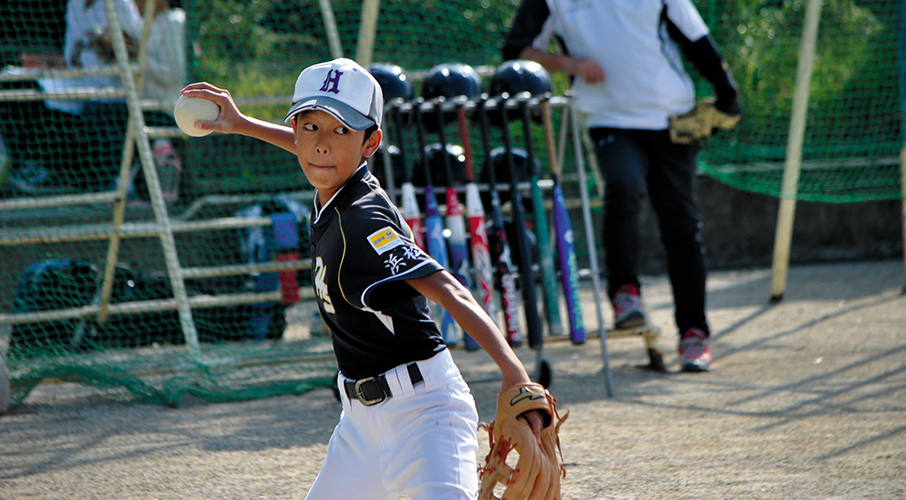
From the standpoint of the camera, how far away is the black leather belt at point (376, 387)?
215 centimetres

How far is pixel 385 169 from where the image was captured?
450cm

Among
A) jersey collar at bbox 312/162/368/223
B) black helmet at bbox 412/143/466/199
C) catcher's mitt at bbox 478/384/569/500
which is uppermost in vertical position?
black helmet at bbox 412/143/466/199

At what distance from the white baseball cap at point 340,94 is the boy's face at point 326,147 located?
0.14ft

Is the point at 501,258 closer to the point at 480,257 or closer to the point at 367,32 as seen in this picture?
the point at 480,257

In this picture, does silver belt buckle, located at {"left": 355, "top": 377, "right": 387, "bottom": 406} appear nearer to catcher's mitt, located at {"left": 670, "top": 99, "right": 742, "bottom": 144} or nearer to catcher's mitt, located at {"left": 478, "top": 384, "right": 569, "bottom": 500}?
catcher's mitt, located at {"left": 478, "top": 384, "right": 569, "bottom": 500}

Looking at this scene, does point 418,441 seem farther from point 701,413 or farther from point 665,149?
point 665,149

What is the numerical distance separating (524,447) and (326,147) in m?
0.95

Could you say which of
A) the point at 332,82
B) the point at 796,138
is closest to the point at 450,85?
the point at 332,82

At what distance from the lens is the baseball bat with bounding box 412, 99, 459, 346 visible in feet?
13.8

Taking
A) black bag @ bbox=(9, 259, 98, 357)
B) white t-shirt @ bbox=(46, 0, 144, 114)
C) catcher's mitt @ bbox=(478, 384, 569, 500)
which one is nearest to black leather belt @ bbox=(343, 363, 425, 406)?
catcher's mitt @ bbox=(478, 384, 569, 500)

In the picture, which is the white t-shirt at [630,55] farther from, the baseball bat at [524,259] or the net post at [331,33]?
the net post at [331,33]

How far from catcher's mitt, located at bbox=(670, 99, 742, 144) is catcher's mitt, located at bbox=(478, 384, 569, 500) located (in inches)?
124

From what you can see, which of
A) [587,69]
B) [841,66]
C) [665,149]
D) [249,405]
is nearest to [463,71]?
[587,69]

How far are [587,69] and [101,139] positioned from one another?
3444 millimetres
